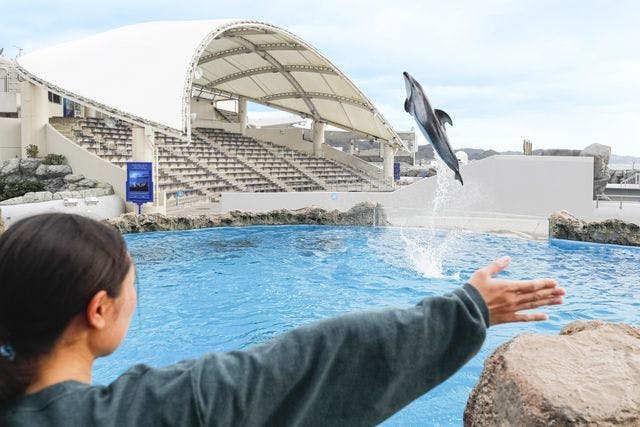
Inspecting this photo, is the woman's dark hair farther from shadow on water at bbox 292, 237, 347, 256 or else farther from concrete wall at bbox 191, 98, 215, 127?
concrete wall at bbox 191, 98, 215, 127

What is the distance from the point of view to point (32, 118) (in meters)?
16.2

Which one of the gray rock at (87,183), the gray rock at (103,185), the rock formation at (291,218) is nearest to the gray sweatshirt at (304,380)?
the rock formation at (291,218)

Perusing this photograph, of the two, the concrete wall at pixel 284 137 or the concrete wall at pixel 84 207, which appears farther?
the concrete wall at pixel 284 137

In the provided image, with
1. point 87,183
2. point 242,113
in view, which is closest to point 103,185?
point 87,183

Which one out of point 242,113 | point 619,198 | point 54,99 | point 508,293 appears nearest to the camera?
point 508,293

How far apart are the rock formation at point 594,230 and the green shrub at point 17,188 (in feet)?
44.5

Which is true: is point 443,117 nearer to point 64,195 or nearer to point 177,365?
point 177,365

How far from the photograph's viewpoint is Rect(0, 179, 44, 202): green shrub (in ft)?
45.6

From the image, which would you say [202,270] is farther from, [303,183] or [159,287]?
[303,183]

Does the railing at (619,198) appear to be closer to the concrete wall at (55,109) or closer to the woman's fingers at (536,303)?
the woman's fingers at (536,303)

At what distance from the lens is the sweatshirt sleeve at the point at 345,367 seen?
764 mm

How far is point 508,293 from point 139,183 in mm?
13274

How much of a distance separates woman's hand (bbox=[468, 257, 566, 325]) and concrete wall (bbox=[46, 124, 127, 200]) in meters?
15.1

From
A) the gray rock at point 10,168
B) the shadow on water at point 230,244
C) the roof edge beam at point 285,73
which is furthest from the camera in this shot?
the roof edge beam at point 285,73
